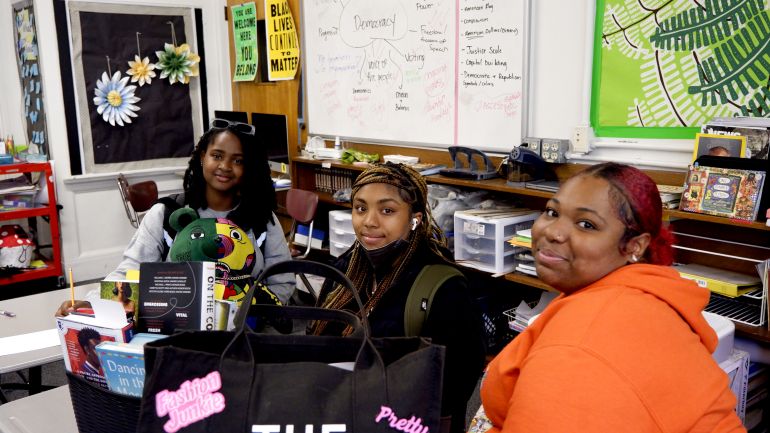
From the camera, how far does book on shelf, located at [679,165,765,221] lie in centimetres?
208

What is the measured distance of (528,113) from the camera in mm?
3035

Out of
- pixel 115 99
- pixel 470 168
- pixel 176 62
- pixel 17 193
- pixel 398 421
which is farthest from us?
pixel 176 62

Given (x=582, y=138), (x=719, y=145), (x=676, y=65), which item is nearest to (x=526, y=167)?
(x=582, y=138)

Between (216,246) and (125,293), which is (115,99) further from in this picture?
(125,293)

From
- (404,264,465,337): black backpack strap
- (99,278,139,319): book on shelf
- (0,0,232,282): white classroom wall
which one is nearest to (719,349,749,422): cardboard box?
(404,264,465,337): black backpack strap

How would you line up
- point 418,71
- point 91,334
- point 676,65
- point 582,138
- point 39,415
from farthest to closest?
point 418,71 → point 582,138 → point 676,65 → point 39,415 → point 91,334

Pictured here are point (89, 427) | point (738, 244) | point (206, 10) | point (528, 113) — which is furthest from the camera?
point (206, 10)

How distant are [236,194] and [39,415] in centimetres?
97

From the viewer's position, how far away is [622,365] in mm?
882

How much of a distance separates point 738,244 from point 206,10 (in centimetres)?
455

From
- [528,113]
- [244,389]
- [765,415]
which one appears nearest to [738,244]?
[765,415]

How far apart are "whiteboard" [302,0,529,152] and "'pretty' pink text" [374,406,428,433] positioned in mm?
2405

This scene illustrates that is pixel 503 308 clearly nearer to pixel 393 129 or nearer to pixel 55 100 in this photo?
pixel 393 129

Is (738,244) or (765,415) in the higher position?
(738,244)
